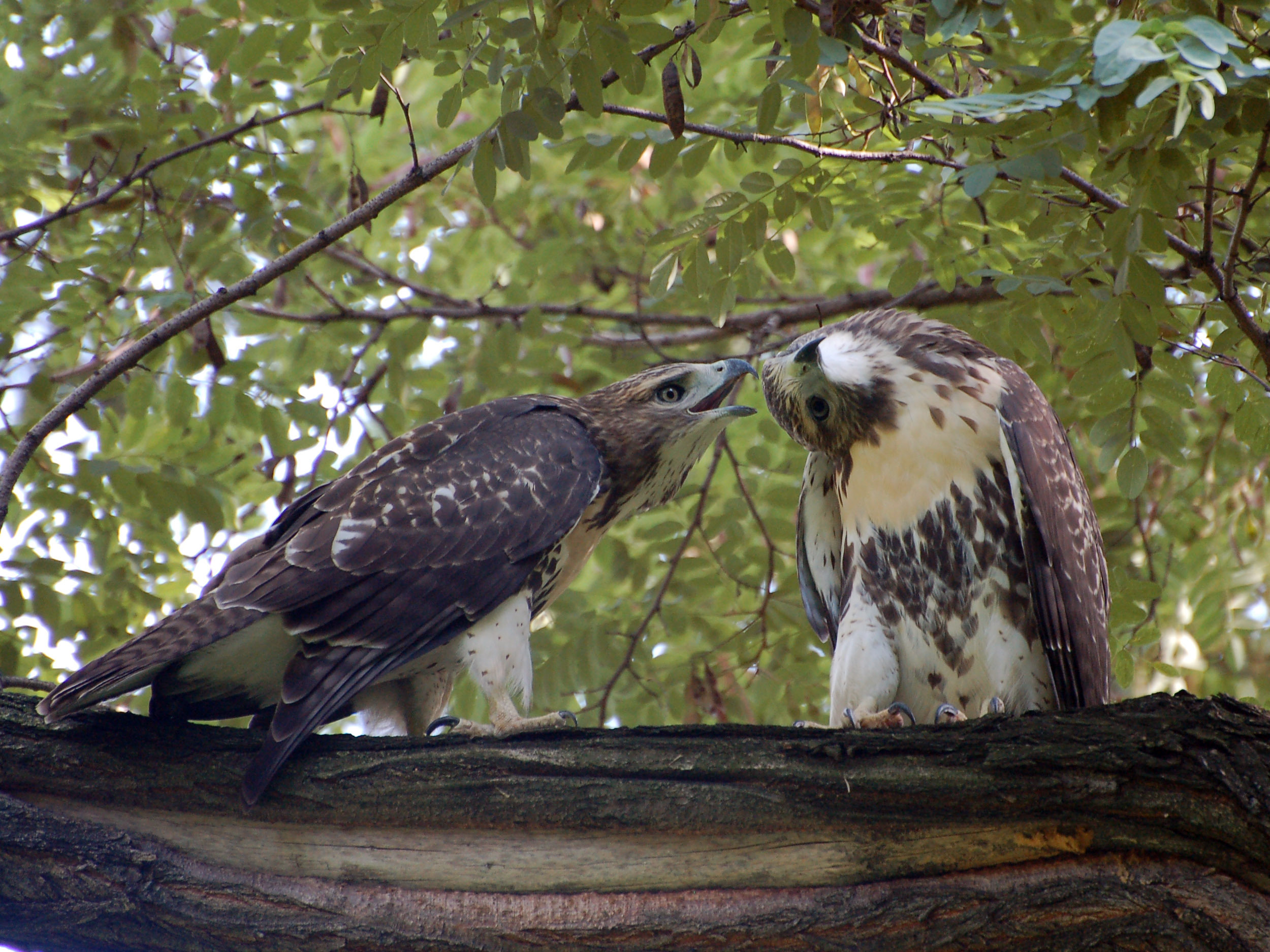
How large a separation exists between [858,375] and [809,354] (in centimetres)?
18

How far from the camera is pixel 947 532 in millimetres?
3795

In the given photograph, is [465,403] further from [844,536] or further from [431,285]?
[844,536]

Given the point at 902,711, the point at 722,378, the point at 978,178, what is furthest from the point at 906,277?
the point at 902,711

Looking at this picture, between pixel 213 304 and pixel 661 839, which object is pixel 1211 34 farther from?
pixel 213 304

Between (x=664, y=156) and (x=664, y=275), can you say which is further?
(x=664, y=275)

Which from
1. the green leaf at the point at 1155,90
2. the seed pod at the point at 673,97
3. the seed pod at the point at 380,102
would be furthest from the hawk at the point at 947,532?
the seed pod at the point at 380,102

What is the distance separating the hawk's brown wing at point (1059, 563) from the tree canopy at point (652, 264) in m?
0.38

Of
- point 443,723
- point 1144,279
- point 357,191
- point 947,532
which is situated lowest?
point 443,723

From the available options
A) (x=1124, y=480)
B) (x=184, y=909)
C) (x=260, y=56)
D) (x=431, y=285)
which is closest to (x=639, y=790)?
(x=184, y=909)

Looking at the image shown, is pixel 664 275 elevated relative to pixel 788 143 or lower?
lower

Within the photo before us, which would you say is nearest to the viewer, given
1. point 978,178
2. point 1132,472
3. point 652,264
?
point 978,178

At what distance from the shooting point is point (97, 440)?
5.93m

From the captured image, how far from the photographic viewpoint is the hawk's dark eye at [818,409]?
4031mm

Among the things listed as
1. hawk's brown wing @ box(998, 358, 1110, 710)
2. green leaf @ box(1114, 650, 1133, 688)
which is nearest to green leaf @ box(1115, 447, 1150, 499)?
hawk's brown wing @ box(998, 358, 1110, 710)
